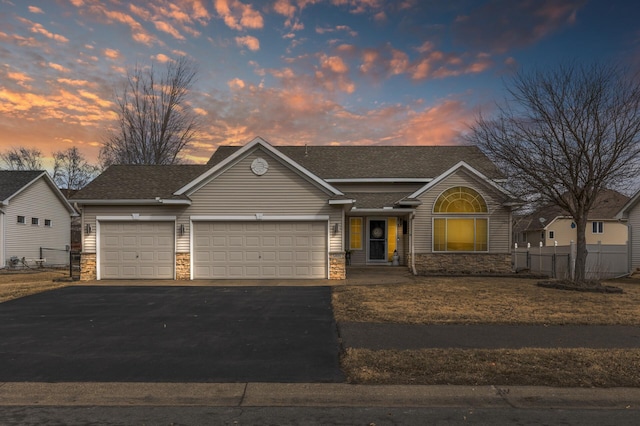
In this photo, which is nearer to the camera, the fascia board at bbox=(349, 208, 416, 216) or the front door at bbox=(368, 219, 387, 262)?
the fascia board at bbox=(349, 208, 416, 216)

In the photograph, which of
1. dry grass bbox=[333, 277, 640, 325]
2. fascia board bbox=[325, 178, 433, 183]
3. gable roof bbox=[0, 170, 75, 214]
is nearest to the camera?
dry grass bbox=[333, 277, 640, 325]

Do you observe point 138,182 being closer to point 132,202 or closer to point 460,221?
point 132,202

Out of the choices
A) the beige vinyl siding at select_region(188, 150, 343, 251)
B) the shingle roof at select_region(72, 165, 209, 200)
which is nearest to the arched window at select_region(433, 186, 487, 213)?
the beige vinyl siding at select_region(188, 150, 343, 251)

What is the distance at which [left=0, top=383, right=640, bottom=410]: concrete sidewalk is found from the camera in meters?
5.05

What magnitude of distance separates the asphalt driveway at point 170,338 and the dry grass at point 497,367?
565mm

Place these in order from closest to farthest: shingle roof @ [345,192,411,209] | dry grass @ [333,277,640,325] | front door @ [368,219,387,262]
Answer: dry grass @ [333,277,640,325], shingle roof @ [345,192,411,209], front door @ [368,219,387,262]

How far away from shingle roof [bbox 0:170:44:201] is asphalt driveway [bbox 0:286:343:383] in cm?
1548

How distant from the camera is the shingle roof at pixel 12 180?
24.6 meters

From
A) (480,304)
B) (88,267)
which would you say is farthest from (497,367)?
(88,267)

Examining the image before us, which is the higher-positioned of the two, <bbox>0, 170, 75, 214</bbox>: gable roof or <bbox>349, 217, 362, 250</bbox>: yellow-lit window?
<bbox>0, 170, 75, 214</bbox>: gable roof

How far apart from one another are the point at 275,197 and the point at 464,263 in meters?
9.05

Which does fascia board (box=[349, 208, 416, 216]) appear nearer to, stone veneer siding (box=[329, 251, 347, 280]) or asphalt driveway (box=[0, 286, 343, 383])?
stone veneer siding (box=[329, 251, 347, 280])

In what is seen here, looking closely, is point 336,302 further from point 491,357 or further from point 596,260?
point 596,260

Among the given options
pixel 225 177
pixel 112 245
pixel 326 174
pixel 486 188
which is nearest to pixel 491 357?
pixel 225 177
